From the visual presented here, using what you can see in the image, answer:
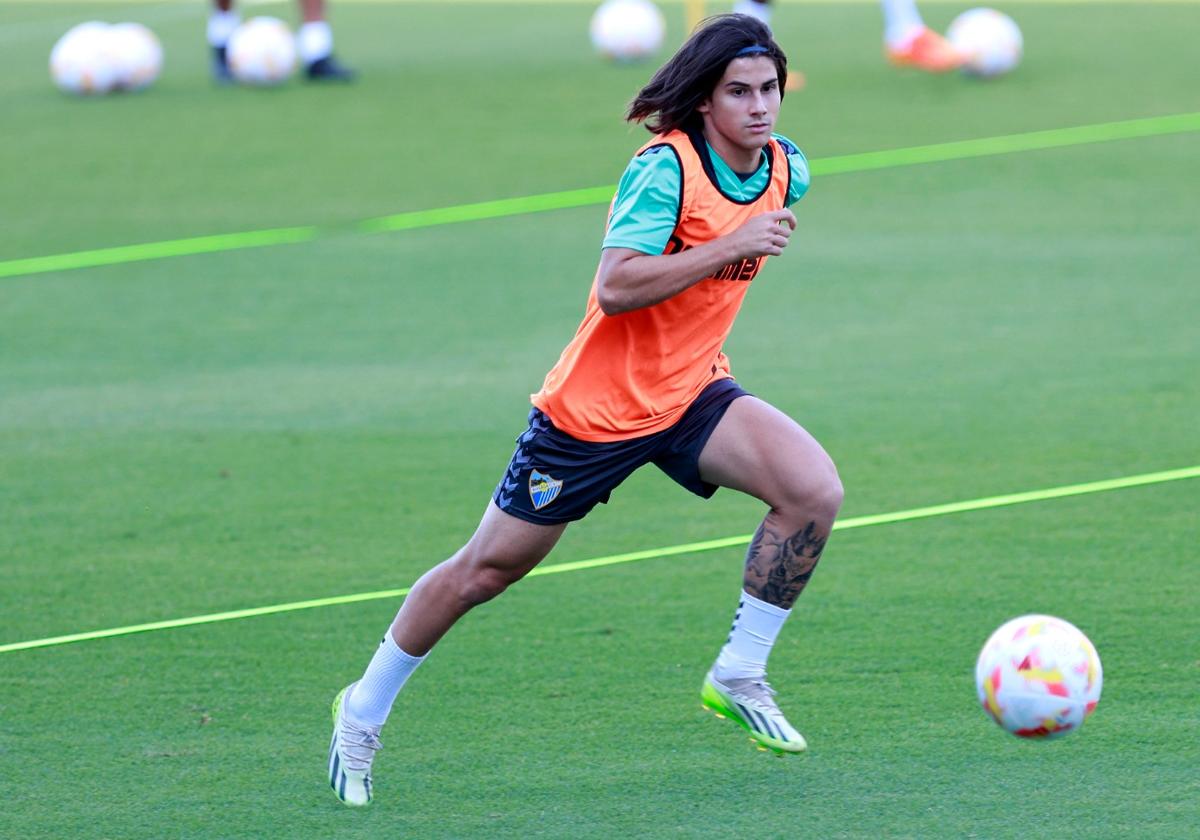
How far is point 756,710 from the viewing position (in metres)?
4.70

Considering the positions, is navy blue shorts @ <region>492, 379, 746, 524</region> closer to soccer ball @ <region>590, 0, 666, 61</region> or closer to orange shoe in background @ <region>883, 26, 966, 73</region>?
orange shoe in background @ <region>883, 26, 966, 73</region>

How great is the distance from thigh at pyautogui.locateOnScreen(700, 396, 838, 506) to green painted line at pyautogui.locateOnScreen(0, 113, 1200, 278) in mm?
7541

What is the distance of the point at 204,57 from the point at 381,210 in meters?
7.31

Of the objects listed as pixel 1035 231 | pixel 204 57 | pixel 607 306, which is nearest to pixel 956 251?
pixel 1035 231

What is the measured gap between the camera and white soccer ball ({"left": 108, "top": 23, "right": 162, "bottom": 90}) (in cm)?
1652

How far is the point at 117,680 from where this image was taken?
548cm

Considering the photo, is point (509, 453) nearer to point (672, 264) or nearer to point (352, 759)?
point (352, 759)

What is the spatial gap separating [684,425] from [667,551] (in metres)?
1.90

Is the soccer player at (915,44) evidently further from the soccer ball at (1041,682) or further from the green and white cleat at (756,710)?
the soccer ball at (1041,682)

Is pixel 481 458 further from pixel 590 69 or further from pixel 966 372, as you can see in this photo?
pixel 590 69

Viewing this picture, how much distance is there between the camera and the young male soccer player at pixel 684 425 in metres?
4.54

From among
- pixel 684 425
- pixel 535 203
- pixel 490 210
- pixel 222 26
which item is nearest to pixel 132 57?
pixel 222 26

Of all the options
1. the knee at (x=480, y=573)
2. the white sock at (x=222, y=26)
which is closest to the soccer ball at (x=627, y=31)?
the white sock at (x=222, y=26)

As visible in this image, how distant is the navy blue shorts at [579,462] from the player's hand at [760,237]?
543 millimetres
